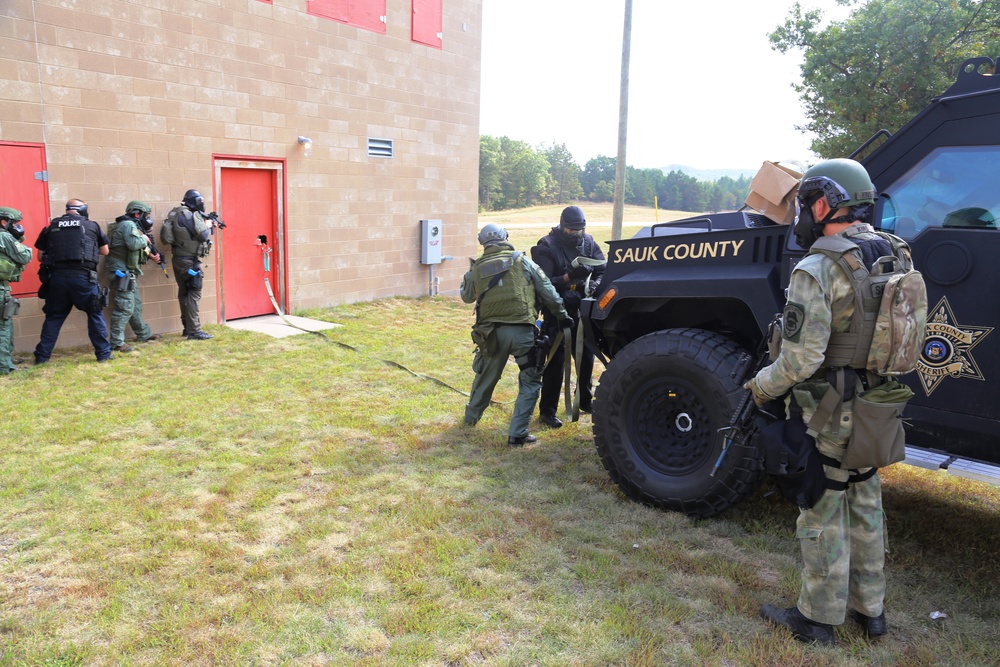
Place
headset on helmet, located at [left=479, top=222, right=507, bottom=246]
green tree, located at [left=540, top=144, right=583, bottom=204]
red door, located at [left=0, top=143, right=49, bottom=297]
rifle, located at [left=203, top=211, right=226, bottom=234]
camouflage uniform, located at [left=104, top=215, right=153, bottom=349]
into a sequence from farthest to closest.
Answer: green tree, located at [left=540, top=144, right=583, bottom=204]
rifle, located at [left=203, top=211, right=226, bottom=234]
camouflage uniform, located at [left=104, top=215, right=153, bottom=349]
red door, located at [left=0, top=143, right=49, bottom=297]
headset on helmet, located at [left=479, top=222, right=507, bottom=246]

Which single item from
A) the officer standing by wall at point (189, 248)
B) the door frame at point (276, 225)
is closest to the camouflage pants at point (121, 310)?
the officer standing by wall at point (189, 248)

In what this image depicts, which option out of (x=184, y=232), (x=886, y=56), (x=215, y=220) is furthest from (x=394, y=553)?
(x=886, y=56)

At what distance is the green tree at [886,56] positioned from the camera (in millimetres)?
13617

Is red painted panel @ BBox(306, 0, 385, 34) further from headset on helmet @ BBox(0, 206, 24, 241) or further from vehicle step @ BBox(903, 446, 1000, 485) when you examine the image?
vehicle step @ BBox(903, 446, 1000, 485)

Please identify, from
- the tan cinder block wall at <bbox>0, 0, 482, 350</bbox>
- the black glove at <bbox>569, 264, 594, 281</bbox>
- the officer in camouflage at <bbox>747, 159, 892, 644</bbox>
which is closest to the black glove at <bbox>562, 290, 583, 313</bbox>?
the black glove at <bbox>569, 264, 594, 281</bbox>

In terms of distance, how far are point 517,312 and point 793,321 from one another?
3.03m

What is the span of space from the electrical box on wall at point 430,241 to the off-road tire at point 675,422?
9202mm

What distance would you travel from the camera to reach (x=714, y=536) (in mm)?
4180

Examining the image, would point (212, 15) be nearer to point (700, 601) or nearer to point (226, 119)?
point (226, 119)

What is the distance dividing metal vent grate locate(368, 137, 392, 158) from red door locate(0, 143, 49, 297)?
5.05 metres

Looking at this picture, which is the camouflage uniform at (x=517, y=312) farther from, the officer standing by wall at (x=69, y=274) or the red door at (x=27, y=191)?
the red door at (x=27, y=191)

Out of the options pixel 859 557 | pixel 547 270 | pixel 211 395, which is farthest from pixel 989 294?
pixel 211 395

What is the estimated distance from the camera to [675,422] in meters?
4.37

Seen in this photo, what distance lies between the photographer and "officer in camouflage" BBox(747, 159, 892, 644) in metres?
2.98
